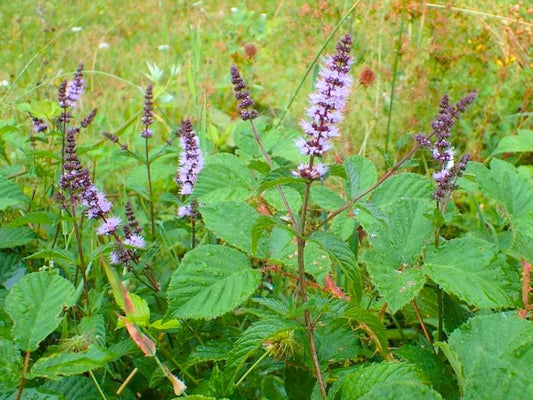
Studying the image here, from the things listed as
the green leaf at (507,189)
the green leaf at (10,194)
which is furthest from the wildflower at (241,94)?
the green leaf at (10,194)

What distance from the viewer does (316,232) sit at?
93cm

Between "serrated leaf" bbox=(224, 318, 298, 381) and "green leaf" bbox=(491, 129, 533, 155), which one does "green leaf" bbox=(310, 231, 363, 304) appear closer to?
"serrated leaf" bbox=(224, 318, 298, 381)

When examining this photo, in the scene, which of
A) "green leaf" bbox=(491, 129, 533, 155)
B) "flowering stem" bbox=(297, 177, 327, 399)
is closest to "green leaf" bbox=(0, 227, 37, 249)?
"flowering stem" bbox=(297, 177, 327, 399)

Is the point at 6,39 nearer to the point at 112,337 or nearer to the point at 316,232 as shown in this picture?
the point at 112,337

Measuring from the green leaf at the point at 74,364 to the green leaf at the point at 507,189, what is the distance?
73 centimetres

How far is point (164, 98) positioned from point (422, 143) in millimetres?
1040

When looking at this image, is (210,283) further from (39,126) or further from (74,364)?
(39,126)

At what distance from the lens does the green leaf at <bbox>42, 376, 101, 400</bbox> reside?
104 cm

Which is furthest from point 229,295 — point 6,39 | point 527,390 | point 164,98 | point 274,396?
point 6,39

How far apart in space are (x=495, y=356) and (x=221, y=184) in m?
0.59

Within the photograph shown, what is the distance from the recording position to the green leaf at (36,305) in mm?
903

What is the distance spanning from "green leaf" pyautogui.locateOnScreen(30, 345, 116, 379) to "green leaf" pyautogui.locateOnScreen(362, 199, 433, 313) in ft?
1.31

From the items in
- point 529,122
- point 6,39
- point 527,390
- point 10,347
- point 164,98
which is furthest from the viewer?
point 6,39

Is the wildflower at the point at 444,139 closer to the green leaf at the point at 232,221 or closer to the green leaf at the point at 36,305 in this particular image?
the green leaf at the point at 232,221
